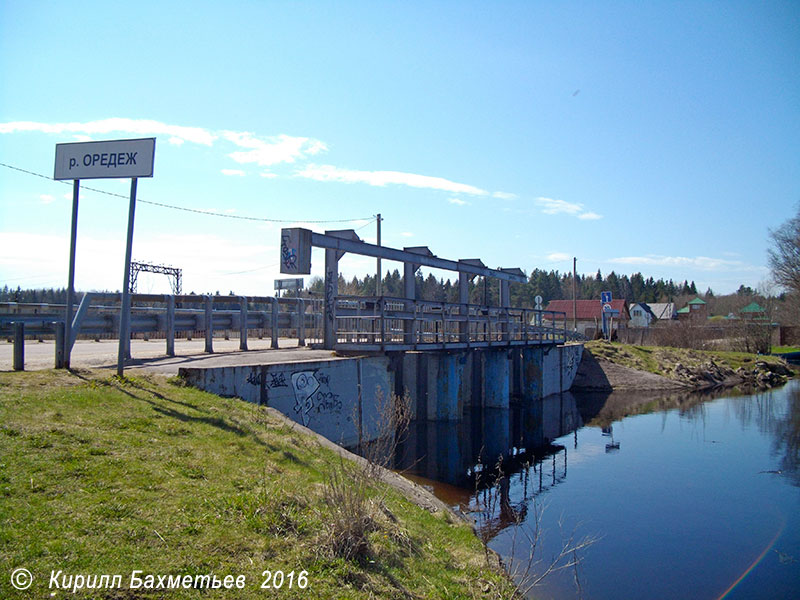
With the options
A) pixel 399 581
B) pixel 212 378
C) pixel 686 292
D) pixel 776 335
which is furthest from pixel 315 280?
pixel 686 292

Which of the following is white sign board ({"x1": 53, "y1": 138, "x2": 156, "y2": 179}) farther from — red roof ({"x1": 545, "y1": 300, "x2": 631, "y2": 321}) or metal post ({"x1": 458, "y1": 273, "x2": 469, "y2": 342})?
red roof ({"x1": 545, "y1": 300, "x2": 631, "y2": 321})

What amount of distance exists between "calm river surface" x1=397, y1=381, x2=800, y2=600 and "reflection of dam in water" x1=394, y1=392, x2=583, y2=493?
65mm

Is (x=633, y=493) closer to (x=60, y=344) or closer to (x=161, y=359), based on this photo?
(x=161, y=359)

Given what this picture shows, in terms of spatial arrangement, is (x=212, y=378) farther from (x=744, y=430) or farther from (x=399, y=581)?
(x=744, y=430)

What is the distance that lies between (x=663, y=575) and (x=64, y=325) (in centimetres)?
1092

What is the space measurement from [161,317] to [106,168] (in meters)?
5.60

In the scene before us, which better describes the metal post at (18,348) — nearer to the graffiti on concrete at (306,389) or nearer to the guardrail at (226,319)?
the guardrail at (226,319)

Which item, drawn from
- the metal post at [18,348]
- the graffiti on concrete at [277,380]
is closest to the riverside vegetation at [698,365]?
the graffiti on concrete at [277,380]

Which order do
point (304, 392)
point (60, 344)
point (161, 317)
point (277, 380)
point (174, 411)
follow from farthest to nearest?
point (161, 317), point (304, 392), point (277, 380), point (60, 344), point (174, 411)

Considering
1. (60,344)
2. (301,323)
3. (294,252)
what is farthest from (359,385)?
(301,323)

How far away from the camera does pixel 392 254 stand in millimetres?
19516

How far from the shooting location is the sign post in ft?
33.1

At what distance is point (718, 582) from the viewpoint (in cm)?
1015

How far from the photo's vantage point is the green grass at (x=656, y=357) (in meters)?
39.0
